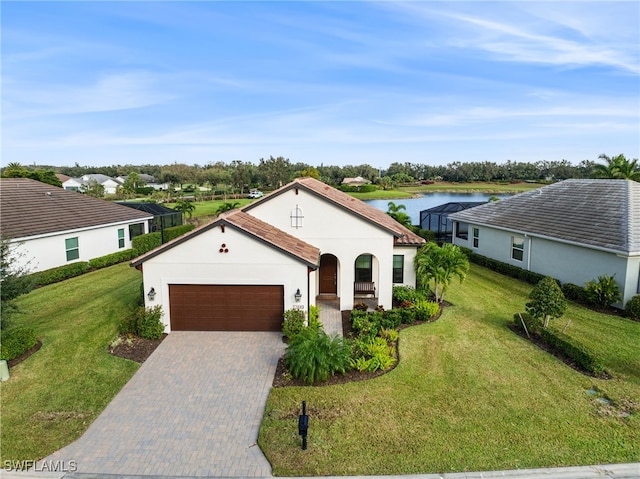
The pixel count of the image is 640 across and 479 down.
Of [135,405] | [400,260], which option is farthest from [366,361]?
[400,260]

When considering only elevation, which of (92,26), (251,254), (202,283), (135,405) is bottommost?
(135,405)

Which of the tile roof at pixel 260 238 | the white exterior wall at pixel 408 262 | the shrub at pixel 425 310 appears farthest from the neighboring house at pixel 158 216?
the shrub at pixel 425 310

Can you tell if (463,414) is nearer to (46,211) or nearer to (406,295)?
(406,295)

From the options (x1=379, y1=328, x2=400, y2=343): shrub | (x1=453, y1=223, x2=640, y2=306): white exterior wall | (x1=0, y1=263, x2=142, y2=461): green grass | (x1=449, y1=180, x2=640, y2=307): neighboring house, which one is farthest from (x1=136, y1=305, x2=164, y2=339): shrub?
(x1=453, y1=223, x2=640, y2=306): white exterior wall

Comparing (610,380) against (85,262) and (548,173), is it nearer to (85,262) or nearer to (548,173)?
(85,262)

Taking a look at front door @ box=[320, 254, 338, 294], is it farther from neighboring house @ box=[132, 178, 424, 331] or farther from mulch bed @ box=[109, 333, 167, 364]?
mulch bed @ box=[109, 333, 167, 364]

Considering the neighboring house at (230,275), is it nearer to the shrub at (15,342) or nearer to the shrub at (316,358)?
the shrub at (316,358)
